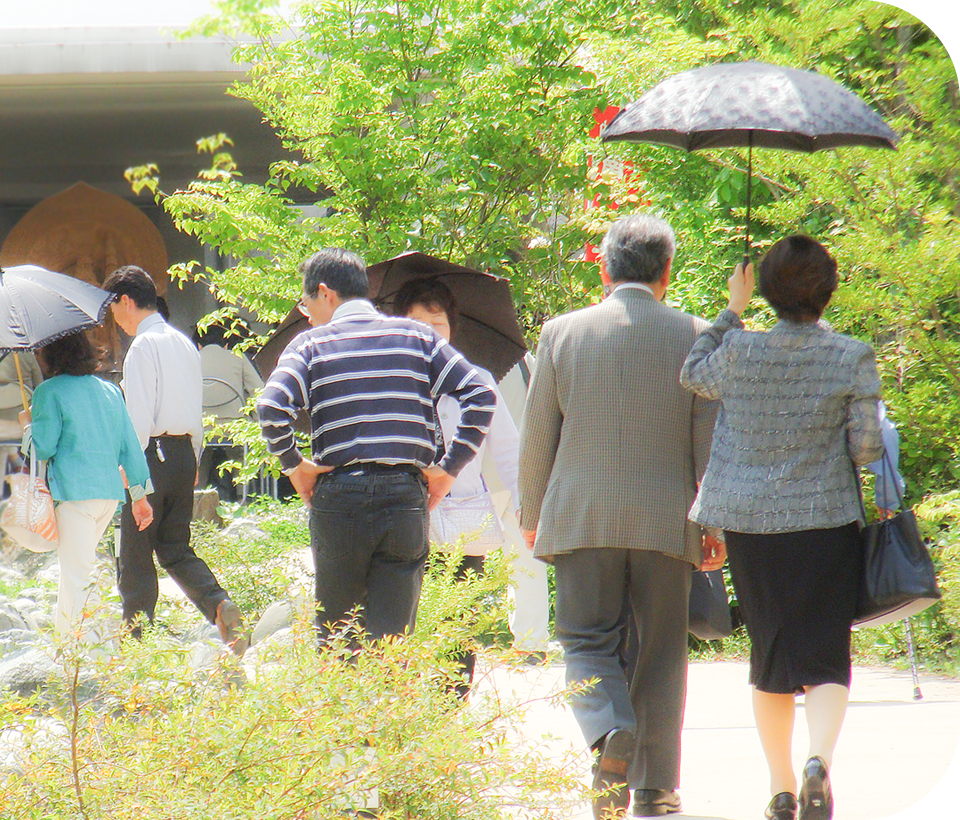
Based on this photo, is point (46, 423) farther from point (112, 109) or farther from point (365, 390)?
point (112, 109)

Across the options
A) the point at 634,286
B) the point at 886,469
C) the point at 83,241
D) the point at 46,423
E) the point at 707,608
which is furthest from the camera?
the point at 83,241

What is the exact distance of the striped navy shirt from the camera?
149 inches

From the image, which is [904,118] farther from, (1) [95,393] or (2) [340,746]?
(2) [340,746]

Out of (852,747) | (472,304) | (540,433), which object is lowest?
(852,747)

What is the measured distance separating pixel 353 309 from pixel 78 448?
2171 mm

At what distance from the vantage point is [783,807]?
353cm

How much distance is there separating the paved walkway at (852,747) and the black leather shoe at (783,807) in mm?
268

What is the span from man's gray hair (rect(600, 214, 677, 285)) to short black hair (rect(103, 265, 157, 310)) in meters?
3.22

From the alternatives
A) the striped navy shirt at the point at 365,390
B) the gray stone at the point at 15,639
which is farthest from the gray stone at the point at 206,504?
the striped navy shirt at the point at 365,390

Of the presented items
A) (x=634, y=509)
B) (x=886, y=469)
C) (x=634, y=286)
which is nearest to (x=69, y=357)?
(x=634, y=286)

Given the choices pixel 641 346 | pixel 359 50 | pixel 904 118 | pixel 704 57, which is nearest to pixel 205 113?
pixel 359 50

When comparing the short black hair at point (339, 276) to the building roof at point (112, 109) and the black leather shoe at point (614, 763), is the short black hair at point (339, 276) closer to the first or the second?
the black leather shoe at point (614, 763)

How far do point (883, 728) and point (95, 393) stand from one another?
12.6 feet

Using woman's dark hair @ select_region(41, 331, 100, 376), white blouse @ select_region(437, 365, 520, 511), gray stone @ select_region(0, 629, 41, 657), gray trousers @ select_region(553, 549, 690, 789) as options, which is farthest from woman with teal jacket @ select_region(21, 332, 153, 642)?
gray trousers @ select_region(553, 549, 690, 789)
